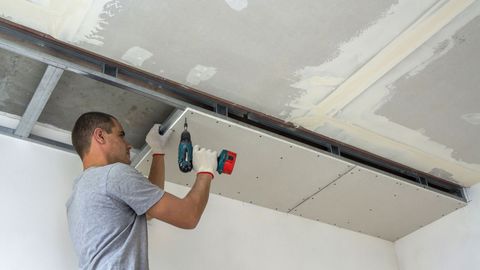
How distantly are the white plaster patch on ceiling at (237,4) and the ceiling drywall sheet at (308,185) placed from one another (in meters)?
0.58

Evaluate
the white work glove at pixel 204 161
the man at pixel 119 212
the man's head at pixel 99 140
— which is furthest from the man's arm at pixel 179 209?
the man's head at pixel 99 140

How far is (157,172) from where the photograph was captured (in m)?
2.36

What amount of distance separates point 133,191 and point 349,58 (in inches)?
41.4

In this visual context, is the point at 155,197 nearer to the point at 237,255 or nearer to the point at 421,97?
the point at 237,255

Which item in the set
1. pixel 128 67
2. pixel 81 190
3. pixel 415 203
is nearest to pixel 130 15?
pixel 128 67

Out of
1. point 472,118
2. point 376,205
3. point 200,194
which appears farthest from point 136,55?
point 376,205

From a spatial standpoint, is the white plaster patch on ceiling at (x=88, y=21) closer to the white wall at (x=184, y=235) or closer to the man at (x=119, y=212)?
the man at (x=119, y=212)

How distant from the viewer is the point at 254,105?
7.98ft

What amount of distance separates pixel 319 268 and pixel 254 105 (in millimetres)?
1223

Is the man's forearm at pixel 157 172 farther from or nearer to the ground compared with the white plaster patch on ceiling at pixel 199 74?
nearer to the ground

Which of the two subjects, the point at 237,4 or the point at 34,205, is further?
the point at 34,205

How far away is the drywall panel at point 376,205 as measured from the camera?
292 centimetres

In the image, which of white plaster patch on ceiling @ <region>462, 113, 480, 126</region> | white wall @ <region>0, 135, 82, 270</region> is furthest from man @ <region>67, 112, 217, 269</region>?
white plaster patch on ceiling @ <region>462, 113, 480, 126</region>

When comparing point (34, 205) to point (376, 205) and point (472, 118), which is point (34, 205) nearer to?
point (376, 205)
